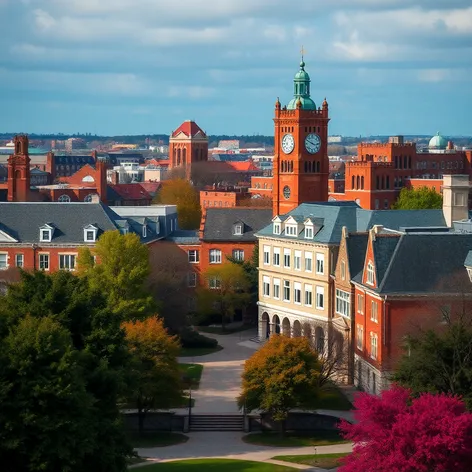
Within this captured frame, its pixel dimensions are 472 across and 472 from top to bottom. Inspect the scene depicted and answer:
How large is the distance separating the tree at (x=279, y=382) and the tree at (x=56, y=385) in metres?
11.9

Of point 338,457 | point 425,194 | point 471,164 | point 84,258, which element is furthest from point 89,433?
point 471,164

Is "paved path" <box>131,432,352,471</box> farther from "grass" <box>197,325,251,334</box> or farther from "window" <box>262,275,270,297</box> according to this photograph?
"grass" <box>197,325,251,334</box>

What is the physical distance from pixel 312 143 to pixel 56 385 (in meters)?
64.4

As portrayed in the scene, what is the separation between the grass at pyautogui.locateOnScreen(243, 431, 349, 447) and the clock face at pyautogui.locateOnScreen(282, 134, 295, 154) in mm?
47108

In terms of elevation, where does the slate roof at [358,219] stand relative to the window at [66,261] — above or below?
above

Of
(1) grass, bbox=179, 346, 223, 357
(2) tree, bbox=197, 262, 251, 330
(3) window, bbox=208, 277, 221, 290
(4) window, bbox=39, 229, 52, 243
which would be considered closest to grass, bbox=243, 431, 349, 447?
(1) grass, bbox=179, 346, 223, 357

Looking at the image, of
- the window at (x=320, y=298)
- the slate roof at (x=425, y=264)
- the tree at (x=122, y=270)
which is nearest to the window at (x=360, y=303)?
the slate roof at (x=425, y=264)

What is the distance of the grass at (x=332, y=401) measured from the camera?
67.5 meters

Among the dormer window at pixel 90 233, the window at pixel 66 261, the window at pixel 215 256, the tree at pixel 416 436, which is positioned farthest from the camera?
the window at pixel 215 256

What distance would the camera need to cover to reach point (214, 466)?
2251 inches

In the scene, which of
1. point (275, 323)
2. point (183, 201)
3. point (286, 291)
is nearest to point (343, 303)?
point (286, 291)

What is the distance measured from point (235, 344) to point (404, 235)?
2157 centimetres

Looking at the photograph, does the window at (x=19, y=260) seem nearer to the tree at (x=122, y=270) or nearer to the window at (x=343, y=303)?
the tree at (x=122, y=270)

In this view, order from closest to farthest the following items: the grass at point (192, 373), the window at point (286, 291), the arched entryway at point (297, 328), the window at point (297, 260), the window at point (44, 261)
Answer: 1. the grass at point (192, 373)
2. the arched entryway at point (297, 328)
3. the window at point (297, 260)
4. the window at point (286, 291)
5. the window at point (44, 261)
